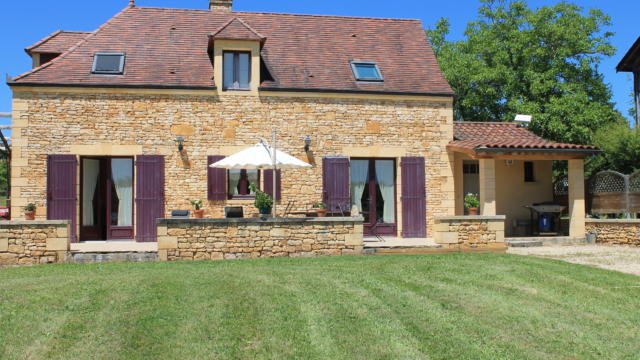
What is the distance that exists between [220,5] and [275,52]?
9.92 feet

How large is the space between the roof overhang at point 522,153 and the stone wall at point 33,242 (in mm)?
9719

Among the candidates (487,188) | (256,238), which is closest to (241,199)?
(256,238)

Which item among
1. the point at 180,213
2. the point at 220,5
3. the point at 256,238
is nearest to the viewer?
the point at 256,238

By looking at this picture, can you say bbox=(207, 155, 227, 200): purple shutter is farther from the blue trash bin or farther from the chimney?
the blue trash bin

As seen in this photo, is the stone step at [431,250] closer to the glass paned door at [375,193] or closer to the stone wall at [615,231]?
the glass paned door at [375,193]

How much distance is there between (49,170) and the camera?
571 inches

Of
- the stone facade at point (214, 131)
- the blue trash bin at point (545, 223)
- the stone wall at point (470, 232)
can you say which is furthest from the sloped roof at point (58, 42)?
the blue trash bin at point (545, 223)

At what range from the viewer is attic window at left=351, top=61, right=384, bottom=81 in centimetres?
1638

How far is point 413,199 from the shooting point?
51.7 ft

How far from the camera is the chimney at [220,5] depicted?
18.4m

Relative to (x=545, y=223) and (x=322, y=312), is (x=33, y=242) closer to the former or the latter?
(x=322, y=312)

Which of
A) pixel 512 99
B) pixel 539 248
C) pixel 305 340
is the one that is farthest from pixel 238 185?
pixel 512 99

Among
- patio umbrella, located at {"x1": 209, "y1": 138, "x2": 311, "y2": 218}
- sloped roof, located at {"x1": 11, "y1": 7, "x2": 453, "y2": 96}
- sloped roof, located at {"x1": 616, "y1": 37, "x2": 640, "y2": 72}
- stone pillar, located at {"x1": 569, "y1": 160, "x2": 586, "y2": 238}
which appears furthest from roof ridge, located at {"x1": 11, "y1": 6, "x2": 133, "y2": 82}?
sloped roof, located at {"x1": 616, "y1": 37, "x2": 640, "y2": 72}

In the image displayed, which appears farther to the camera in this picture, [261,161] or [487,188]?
[487,188]
